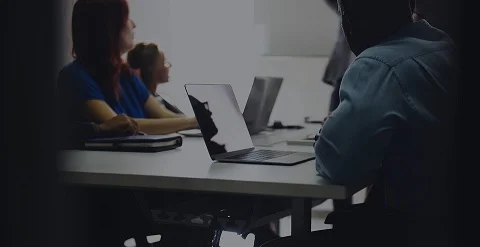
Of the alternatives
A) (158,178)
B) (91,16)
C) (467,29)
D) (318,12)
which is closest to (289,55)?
(318,12)

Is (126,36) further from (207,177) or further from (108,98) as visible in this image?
(207,177)

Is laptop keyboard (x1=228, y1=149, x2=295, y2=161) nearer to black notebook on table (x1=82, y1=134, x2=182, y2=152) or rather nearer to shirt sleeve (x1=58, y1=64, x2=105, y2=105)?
black notebook on table (x1=82, y1=134, x2=182, y2=152)

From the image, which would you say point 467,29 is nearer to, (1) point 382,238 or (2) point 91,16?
(1) point 382,238

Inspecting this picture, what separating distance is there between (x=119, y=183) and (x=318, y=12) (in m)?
3.51

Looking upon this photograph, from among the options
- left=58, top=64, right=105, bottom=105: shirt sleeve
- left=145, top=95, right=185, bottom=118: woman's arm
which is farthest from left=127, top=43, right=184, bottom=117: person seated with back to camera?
left=58, top=64, right=105, bottom=105: shirt sleeve

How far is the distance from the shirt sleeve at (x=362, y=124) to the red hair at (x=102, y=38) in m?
1.49

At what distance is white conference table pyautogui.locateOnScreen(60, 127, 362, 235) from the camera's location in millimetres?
1345

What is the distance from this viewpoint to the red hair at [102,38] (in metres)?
2.60

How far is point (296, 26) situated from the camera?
479cm

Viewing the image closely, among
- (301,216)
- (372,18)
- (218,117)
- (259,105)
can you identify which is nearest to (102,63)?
(259,105)

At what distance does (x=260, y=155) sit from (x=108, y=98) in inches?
42.4

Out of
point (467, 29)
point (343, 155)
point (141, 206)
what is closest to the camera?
point (467, 29)

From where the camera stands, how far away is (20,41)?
436mm

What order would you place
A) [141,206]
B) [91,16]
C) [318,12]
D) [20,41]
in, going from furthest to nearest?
1. [318,12]
2. [91,16]
3. [141,206]
4. [20,41]
